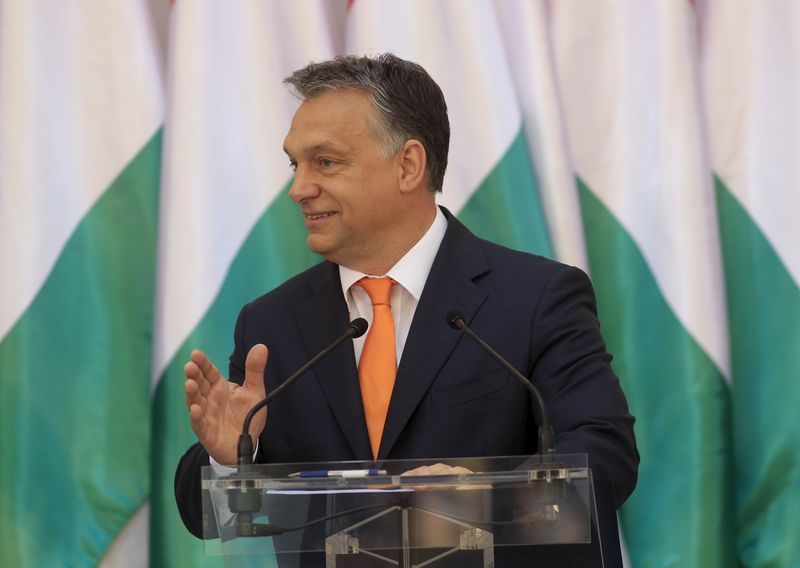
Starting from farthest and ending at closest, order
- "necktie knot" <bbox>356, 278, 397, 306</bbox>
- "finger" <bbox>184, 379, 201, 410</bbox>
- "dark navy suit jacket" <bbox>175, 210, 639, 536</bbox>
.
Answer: "necktie knot" <bbox>356, 278, 397, 306</bbox>, "dark navy suit jacket" <bbox>175, 210, 639, 536</bbox>, "finger" <bbox>184, 379, 201, 410</bbox>

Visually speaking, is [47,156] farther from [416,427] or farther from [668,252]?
[668,252]

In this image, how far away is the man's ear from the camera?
8.75ft

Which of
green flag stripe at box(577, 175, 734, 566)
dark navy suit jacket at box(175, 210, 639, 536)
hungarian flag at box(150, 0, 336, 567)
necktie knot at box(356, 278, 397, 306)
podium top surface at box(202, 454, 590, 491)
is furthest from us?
hungarian flag at box(150, 0, 336, 567)

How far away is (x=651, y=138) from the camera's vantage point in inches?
130

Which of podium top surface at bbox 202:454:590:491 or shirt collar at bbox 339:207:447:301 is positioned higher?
shirt collar at bbox 339:207:447:301

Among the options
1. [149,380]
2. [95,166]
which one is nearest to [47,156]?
[95,166]

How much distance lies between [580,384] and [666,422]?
3.20 feet

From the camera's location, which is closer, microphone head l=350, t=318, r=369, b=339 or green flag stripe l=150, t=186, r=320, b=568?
microphone head l=350, t=318, r=369, b=339

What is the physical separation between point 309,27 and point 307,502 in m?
2.00

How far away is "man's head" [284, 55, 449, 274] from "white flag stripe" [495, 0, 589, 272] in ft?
2.15

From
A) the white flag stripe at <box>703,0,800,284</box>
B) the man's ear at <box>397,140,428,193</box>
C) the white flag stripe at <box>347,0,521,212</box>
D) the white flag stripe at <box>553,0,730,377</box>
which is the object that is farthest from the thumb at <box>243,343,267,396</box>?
the white flag stripe at <box>703,0,800,284</box>

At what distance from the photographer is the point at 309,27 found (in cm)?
339

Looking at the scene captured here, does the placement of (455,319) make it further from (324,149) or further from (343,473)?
(324,149)

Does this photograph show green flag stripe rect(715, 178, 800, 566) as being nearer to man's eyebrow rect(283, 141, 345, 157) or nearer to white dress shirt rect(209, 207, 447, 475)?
white dress shirt rect(209, 207, 447, 475)
